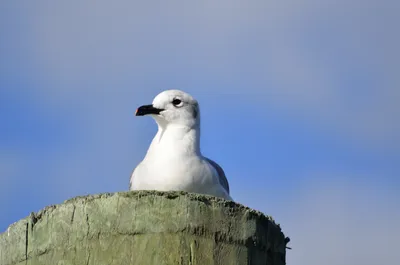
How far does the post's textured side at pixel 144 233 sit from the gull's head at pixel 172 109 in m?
4.35

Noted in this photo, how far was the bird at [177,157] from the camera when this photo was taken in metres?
7.79

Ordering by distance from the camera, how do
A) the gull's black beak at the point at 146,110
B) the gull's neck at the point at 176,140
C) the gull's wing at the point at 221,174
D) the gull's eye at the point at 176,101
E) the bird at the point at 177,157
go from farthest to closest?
1. the gull's eye at the point at 176,101
2. the gull's black beak at the point at 146,110
3. the gull's wing at the point at 221,174
4. the gull's neck at the point at 176,140
5. the bird at the point at 177,157

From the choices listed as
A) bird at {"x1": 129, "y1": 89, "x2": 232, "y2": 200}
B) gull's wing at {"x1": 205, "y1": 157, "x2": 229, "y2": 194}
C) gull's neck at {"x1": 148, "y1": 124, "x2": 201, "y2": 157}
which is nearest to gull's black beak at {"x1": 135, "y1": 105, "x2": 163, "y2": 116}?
bird at {"x1": 129, "y1": 89, "x2": 232, "y2": 200}

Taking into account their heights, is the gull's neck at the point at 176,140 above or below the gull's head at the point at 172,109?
below

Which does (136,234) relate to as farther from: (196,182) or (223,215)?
(196,182)

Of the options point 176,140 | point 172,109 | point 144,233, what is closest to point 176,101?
point 172,109

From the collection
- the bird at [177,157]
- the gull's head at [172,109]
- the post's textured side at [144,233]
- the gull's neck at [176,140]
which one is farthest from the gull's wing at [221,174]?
the post's textured side at [144,233]

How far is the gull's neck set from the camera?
8367 mm

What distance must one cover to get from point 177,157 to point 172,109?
45.5 inches

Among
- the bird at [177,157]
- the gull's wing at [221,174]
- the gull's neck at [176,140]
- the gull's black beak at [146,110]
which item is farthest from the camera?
the gull's black beak at [146,110]

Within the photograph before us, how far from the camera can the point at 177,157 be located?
8156 millimetres

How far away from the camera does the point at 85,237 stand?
4504mm

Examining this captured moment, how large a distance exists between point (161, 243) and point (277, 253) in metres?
0.81

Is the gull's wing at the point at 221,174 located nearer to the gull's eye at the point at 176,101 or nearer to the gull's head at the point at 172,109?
the gull's head at the point at 172,109
